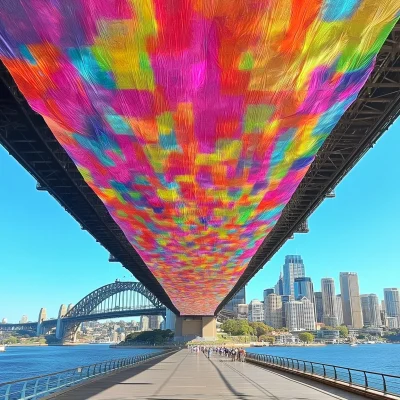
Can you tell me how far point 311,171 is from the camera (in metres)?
25.5

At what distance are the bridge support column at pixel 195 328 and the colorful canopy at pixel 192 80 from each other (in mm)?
112198

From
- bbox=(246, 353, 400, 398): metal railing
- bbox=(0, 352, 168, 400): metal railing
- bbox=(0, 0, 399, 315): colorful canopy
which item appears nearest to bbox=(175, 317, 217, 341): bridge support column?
bbox=(0, 352, 168, 400): metal railing

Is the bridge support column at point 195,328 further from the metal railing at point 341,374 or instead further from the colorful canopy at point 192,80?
the colorful canopy at point 192,80

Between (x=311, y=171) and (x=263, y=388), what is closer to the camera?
(x=263, y=388)

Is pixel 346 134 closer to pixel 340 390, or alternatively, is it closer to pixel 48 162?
pixel 340 390

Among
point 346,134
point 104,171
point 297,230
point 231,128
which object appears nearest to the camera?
point 231,128

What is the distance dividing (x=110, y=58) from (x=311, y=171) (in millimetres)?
18271

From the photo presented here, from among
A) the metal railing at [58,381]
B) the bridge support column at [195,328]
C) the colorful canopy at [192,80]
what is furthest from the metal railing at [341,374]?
the bridge support column at [195,328]

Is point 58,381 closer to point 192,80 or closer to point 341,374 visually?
point 192,80

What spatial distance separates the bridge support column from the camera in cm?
12506

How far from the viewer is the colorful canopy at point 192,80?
8195 millimetres

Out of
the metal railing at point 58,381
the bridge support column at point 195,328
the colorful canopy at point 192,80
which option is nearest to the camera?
the colorful canopy at point 192,80

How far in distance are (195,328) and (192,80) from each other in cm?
12571

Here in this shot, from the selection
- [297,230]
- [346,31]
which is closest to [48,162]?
[346,31]
